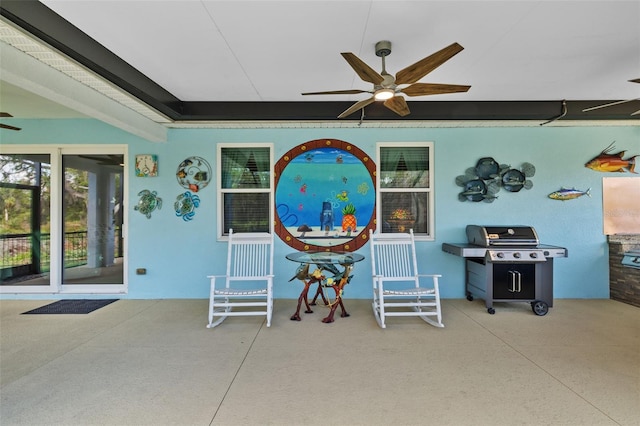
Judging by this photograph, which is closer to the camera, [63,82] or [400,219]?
[63,82]

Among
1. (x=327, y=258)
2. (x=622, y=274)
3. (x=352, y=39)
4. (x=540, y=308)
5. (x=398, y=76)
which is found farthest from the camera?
(x=622, y=274)

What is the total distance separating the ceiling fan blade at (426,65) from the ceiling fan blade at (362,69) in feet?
0.56

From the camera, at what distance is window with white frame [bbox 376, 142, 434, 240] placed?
14.4 ft

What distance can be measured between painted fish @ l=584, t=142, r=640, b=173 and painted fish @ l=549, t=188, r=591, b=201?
1.18 feet

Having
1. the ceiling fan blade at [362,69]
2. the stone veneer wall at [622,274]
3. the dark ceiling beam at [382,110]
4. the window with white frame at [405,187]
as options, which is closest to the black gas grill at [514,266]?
the window with white frame at [405,187]

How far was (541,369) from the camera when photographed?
234 cm

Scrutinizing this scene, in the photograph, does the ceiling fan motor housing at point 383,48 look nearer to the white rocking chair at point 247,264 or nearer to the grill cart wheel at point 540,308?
the white rocking chair at point 247,264

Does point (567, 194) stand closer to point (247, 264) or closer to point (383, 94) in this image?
point (383, 94)

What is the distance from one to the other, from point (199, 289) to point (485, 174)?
4.54 metres

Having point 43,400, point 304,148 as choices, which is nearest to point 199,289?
point 43,400

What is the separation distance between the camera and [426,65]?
217 cm

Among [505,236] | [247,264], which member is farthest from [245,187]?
[505,236]

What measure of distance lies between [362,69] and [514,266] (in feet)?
10.4

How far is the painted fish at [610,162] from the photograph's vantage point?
4.23m
